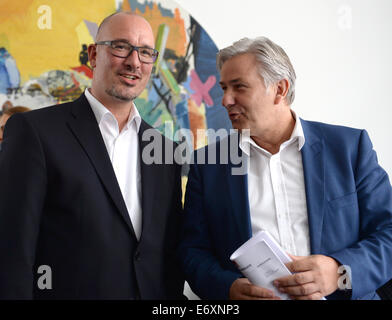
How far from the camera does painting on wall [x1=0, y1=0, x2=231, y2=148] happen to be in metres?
2.14

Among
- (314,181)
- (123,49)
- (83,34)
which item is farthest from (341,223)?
(83,34)

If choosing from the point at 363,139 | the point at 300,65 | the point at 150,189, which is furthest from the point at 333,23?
the point at 150,189

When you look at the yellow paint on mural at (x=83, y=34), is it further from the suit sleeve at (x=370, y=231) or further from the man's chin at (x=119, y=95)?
the suit sleeve at (x=370, y=231)

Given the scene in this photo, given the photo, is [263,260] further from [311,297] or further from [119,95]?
[119,95]

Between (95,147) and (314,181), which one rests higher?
(95,147)

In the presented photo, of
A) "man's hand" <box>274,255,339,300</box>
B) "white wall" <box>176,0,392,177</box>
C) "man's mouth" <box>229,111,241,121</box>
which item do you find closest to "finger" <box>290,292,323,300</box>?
"man's hand" <box>274,255,339,300</box>

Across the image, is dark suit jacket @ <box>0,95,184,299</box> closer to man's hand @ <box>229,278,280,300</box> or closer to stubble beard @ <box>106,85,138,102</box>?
stubble beard @ <box>106,85,138,102</box>

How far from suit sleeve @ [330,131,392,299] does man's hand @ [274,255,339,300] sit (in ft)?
0.22

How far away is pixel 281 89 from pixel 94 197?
2.97 ft

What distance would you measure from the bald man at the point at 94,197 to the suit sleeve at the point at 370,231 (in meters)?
0.69

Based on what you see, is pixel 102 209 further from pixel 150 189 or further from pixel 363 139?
pixel 363 139

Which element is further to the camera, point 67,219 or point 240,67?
point 240,67

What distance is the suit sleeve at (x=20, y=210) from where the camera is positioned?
54.5 inches

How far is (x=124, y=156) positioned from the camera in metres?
1.69
